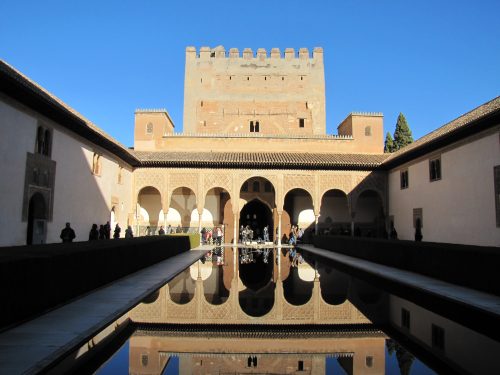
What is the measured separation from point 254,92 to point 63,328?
30.4 metres

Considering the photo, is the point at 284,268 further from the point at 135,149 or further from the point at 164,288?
the point at 135,149

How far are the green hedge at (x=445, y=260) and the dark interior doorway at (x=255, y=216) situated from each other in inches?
513

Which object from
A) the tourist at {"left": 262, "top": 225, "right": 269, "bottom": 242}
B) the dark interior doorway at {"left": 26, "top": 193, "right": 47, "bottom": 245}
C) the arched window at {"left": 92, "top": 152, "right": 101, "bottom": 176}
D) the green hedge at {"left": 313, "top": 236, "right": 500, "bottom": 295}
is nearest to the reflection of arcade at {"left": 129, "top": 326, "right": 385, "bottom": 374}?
the green hedge at {"left": 313, "top": 236, "right": 500, "bottom": 295}

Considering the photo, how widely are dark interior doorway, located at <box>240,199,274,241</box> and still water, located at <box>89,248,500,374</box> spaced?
1844 centimetres

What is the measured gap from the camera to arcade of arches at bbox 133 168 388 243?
2183cm

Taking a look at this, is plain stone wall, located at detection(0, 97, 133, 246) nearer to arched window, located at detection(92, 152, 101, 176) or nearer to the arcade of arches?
arched window, located at detection(92, 152, 101, 176)

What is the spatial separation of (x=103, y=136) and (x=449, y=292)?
42.7 feet

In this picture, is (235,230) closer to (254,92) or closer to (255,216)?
(255,216)

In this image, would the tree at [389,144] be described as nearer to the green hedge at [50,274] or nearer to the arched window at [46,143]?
the arched window at [46,143]

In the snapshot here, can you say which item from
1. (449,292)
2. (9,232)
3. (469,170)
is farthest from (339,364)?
(469,170)

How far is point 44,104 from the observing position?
11.9 meters

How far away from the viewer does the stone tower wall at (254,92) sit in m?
33.1

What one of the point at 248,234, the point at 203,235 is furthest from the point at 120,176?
the point at 248,234

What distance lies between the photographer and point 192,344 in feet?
15.4
